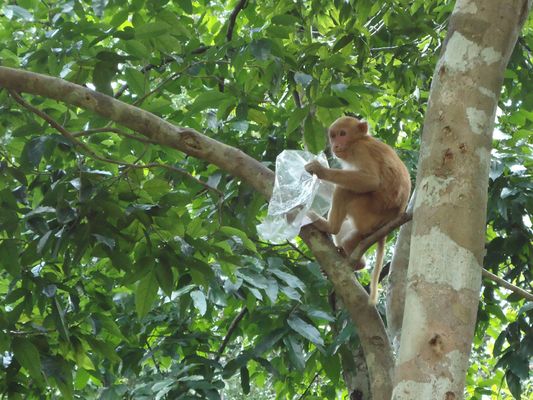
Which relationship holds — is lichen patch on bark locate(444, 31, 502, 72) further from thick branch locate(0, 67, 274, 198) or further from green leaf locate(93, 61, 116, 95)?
green leaf locate(93, 61, 116, 95)

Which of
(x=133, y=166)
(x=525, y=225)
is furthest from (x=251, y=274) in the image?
(x=525, y=225)

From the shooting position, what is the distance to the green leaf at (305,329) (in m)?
4.42

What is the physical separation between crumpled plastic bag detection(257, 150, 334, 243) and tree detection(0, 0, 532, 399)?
17 cm

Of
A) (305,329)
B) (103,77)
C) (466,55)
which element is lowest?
(305,329)

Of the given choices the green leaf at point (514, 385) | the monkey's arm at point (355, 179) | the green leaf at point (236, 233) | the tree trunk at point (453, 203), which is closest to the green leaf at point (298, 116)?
the monkey's arm at point (355, 179)

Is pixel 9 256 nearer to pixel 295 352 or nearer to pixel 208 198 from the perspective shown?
pixel 295 352

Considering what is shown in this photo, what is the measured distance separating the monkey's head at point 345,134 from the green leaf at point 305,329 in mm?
1233

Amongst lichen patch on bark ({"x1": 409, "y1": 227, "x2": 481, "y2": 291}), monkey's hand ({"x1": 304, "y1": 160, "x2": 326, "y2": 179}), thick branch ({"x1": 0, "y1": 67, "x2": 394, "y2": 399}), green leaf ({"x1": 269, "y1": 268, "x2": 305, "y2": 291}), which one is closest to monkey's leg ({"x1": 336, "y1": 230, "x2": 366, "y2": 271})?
green leaf ({"x1": 269, "y1": 268, "x2": 305, "y2": 291})

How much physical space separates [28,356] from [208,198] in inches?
85.4

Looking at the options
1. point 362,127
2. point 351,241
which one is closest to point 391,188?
point 351,241

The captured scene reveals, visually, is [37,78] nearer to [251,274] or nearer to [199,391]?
[251,274]

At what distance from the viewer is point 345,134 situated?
5.27 metres

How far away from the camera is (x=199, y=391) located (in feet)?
15.1

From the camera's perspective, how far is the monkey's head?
527 cm
